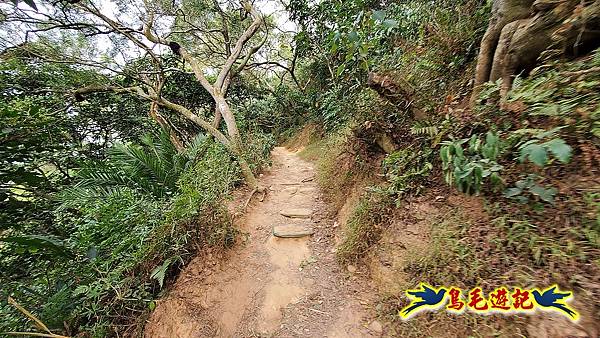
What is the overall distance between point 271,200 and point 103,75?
17.2 ft

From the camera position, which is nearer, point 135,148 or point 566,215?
point 566,215

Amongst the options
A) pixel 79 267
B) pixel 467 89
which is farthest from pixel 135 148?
pixel 467 89

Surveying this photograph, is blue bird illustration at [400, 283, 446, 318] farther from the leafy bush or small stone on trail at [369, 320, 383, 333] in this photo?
the leafy bush

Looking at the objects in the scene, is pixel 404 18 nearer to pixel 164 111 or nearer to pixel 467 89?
pixel 467 89

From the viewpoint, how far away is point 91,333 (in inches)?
90.4

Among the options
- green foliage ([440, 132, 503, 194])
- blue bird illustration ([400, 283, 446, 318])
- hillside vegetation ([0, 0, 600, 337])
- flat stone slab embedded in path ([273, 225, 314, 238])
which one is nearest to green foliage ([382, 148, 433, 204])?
hillside vegetation ([0, 0, 600, 337])

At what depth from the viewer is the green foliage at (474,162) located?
1689 millimetres

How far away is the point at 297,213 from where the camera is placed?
363 cm

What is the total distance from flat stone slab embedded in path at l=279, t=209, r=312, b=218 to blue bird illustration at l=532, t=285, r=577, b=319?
2.52 m

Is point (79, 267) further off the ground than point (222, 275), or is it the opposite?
point (79, 267)

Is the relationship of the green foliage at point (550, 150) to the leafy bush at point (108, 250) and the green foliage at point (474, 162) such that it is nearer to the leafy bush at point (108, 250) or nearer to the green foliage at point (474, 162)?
the green foliage at point (474, 162)

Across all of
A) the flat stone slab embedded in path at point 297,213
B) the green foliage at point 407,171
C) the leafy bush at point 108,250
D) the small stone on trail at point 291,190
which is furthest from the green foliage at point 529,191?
the small stone on trail at point 291,190

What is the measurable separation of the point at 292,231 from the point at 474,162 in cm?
218

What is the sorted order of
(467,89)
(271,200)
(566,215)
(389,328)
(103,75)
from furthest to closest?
(103,75) < (271,200) < (467,89) < (389,328) < (566,215)
